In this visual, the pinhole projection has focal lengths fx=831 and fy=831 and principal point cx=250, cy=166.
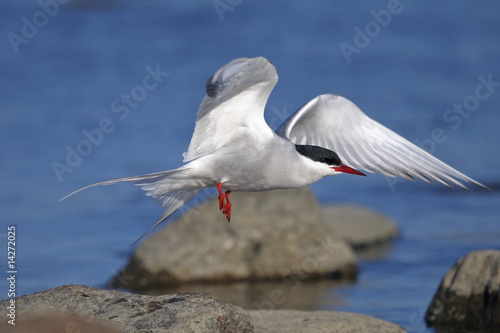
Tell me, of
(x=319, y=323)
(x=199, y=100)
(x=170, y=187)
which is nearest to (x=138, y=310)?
(x=319, y=323)

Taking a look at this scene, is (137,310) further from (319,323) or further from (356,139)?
(356,139)

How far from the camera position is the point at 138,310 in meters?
4.64

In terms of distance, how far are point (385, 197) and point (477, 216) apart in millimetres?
1599

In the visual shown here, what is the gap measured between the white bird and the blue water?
1.53 metres

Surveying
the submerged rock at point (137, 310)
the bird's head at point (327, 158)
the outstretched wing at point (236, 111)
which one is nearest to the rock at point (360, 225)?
the outstretched wing at point (236, 111)

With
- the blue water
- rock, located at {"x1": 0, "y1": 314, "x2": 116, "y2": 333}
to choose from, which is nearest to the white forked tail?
the blue water

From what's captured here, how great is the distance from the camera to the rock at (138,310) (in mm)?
4484

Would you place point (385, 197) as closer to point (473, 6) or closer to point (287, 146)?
point (287, 146)

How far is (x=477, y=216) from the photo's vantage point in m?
11.2

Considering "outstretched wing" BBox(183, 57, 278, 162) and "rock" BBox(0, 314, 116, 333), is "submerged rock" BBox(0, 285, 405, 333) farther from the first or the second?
"outstretched wing" BBox(183, 57, 278, 162)

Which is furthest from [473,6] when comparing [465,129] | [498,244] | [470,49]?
[498,244]

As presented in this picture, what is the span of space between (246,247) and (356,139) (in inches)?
90.7

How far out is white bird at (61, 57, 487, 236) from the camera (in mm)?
5828

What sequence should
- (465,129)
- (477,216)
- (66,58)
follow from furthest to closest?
(66,58)
(465,129)
(477,216)
